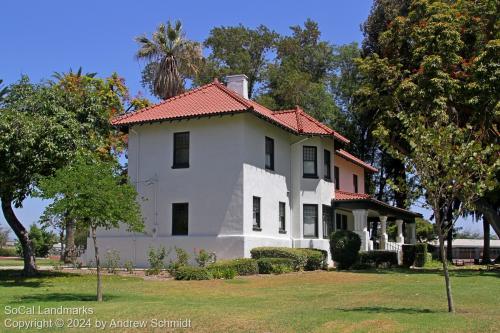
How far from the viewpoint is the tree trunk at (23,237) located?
985 inches

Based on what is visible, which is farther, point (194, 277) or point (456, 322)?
point (194, 277)

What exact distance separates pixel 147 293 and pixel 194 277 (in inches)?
196

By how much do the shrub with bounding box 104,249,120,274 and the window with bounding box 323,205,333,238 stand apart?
11079 millimetres

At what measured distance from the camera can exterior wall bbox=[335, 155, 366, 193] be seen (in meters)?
40.3

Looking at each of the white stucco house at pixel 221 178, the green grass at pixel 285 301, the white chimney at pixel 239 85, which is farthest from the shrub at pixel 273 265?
the white chimney at pixel 239 85

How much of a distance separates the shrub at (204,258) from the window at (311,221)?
6.68 meters

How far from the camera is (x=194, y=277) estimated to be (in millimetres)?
23406

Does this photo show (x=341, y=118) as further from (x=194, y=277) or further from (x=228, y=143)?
(x=194, y=277)

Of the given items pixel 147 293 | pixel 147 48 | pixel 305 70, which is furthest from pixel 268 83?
pixel 147 293

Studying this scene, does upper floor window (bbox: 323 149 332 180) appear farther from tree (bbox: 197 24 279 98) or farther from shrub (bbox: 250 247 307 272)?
tree (bbox: 197 24 279 98)

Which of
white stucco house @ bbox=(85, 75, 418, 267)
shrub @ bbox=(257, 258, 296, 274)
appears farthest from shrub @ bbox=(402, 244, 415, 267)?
shrub @ bbox=(257, 258, 296, 274)

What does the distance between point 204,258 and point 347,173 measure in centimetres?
1757

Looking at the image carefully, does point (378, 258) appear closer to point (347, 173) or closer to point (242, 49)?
point (347, 173)

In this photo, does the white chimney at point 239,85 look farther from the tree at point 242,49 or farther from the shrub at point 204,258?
the tree at point 242,49
